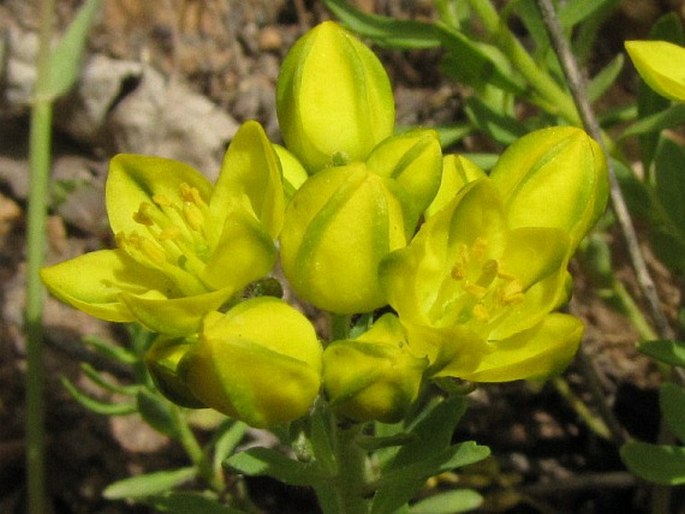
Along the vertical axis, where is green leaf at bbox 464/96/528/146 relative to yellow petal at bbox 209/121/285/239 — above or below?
below

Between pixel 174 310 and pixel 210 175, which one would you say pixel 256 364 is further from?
pixel 210 175

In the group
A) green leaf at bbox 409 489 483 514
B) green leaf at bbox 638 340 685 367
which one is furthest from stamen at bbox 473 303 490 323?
green leaf at bbox 409 489 483 514

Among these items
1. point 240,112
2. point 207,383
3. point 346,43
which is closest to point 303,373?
point 207,383

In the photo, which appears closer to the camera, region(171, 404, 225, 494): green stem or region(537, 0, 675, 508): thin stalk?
region(537, 0, 675, 508): thin stalk

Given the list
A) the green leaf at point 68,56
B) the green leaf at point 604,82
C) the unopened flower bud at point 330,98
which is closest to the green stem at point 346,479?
the unopened flower bud at point 330,98

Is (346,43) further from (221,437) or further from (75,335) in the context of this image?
(75,335)

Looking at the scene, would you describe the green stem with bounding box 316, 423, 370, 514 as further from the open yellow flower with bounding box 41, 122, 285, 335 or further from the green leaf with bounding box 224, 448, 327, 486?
the open yellow flower with bounding box 41, 122, 285, 335

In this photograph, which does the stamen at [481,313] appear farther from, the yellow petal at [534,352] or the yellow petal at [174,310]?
the yellow petal at [174,310]

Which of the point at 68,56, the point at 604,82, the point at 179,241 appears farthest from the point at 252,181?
the point at 68,56
